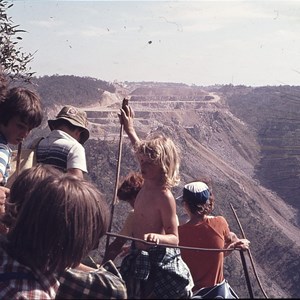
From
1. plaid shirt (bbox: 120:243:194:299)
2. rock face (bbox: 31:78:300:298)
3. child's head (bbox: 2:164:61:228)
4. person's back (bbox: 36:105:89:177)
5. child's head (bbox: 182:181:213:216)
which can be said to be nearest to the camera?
child's head (bbox: 2:164:61:228)

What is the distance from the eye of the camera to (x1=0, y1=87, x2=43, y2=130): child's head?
302 cm

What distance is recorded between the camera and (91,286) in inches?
66.6

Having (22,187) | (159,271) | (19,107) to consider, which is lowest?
(159,271)

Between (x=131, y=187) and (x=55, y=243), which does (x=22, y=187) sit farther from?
(x=131, y=187)

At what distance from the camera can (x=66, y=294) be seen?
171 cm

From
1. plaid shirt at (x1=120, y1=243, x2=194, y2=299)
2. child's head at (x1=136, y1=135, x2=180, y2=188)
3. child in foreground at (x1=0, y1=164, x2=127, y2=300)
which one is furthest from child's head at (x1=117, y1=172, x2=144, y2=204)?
child in foreground at (x1=0, y1=164, x2=127, y2=300)

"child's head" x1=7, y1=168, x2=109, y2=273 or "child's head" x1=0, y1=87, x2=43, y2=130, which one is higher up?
"child's head" x1=0, y1=87, x2=43, y2=130

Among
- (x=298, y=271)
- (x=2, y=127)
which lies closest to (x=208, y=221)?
(x=2, y=127)

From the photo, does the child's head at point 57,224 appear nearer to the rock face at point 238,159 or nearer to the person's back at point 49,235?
the person's back at point 49,235

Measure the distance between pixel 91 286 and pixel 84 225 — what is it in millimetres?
182

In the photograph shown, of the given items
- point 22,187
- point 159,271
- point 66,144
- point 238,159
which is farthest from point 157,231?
point 238,159

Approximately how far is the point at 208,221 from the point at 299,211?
2941 centimetres

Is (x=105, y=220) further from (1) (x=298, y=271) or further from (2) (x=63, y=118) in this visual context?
(1) (x=298, y=271)

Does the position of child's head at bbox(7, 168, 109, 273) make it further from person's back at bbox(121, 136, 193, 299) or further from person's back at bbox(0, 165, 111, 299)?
person's back at bbox(121, 136, 193, 299)
